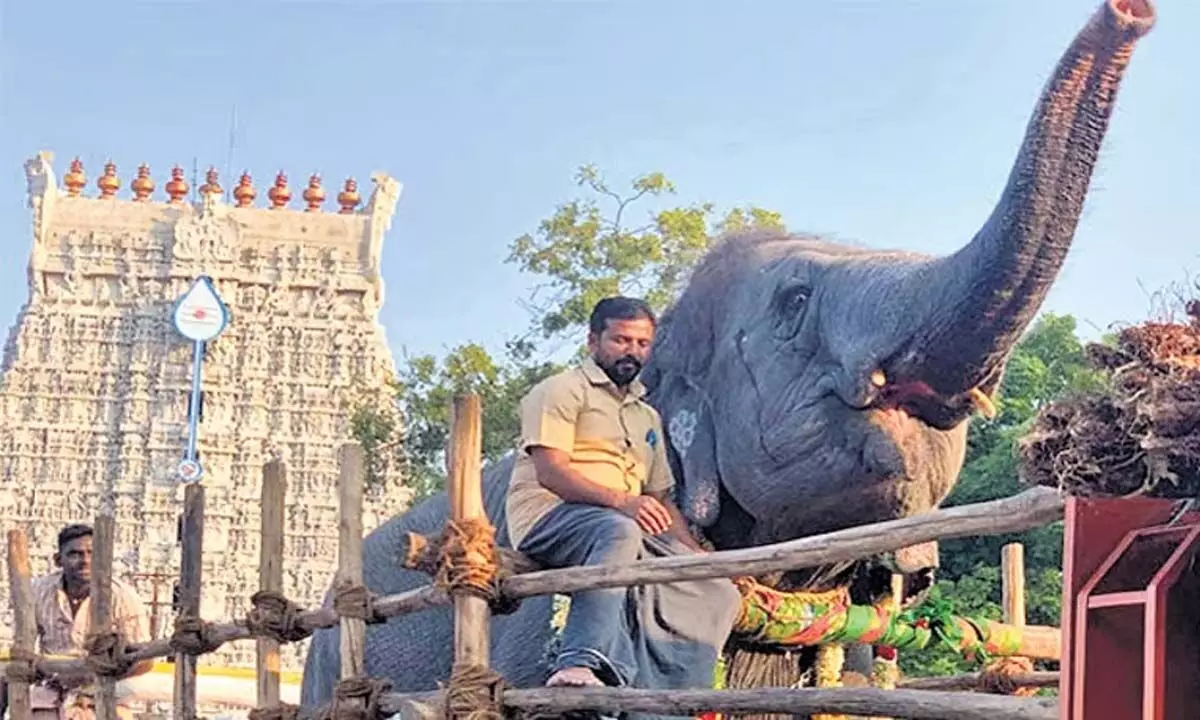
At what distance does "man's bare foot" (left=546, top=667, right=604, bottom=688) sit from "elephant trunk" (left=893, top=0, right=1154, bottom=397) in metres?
1.03

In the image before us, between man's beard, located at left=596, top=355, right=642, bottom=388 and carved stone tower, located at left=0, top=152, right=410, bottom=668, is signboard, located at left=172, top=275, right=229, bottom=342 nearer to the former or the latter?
carved stone tower, located at left=0, top=152, right=410, bottom=668

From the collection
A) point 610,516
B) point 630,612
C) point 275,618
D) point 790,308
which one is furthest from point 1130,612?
point 275,618

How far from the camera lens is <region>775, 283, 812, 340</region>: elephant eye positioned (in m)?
4.59

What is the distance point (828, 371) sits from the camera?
440 cm

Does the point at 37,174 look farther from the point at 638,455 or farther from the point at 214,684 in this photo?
the point at 638,455

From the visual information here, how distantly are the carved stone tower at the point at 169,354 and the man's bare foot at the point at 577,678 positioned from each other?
24.1 m

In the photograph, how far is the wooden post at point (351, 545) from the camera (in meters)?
4.18

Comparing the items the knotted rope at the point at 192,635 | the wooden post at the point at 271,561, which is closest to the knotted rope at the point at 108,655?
the knotted rope at the point at 192,635

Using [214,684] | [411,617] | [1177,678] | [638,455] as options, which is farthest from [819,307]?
[214,684]

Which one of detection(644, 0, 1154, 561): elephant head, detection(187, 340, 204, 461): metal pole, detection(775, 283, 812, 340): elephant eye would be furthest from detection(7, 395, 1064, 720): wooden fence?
detection(187, 340, 204, 461): metal pole

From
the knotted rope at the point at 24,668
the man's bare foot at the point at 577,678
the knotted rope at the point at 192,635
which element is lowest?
the knotted rope at the point at 24,668

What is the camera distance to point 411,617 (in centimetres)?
496

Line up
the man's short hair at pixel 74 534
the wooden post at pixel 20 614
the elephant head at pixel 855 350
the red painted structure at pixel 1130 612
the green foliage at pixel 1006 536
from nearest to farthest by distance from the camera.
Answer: the red painted structure at pixel 1130 612, the elephant head at pixel 855 350, the wooden post at pixel 20 614, the man's short hair at pixel 74 534, the green foliage at pixel 1006 536

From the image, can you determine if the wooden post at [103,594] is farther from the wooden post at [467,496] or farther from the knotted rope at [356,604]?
the wooden post at [467,496]
